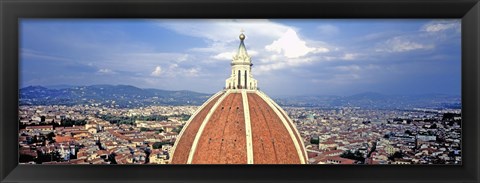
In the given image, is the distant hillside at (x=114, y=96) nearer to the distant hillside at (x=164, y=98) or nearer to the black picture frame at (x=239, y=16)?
the distant hillside at (x=164, y=98)

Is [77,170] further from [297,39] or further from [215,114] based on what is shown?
[215,114]

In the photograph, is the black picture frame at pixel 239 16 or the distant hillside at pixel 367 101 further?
the distant hillside at pixel 367 101

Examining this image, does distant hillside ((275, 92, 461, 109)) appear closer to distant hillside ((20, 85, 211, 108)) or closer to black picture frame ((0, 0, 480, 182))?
black picture frame ((0, 0, 480, 182))

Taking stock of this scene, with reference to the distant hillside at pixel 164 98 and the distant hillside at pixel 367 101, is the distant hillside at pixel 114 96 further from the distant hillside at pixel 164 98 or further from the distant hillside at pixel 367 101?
the distant hillside at pixel 367 101

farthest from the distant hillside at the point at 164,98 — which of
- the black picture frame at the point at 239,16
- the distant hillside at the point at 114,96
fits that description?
the black picture frame at the point at 239,16

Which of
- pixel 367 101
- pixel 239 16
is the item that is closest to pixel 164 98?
pixel 239 16

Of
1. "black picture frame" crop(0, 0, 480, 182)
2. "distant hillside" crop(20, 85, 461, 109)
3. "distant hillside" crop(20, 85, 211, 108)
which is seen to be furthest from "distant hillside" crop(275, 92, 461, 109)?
"distant hillside" crop(20, 85, 211, 108)

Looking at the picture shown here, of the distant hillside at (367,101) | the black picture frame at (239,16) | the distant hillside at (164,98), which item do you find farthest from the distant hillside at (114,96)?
the distant hillside at (367,101)
